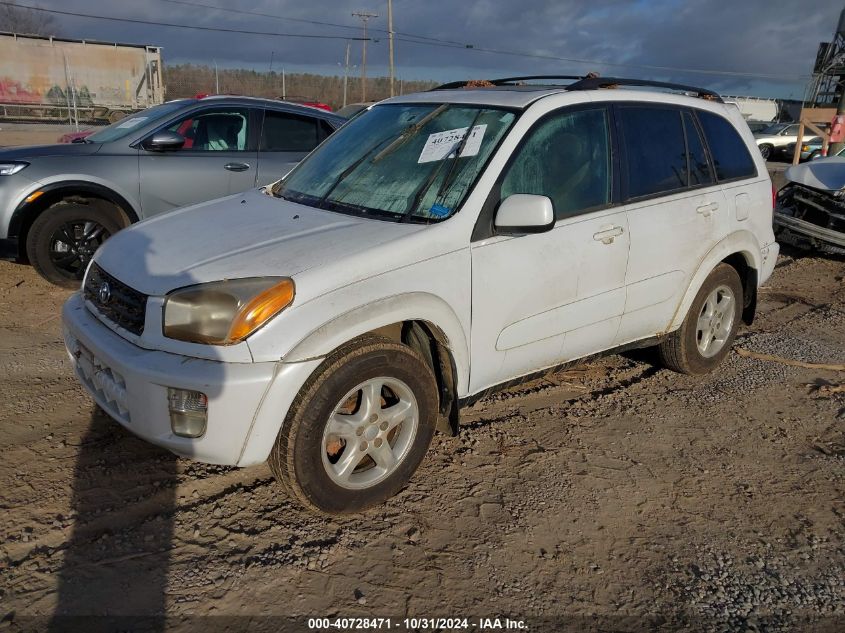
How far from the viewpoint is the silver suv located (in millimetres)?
5879

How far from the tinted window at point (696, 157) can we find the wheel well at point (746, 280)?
2.12ft

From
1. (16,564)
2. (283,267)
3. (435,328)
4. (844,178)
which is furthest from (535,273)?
(844,178)

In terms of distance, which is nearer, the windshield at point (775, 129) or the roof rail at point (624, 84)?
the roof rail at point (624, 84)

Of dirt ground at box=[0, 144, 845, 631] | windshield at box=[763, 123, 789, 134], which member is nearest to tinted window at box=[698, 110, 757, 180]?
dirt ground at box=[0, 144, 845, 631]

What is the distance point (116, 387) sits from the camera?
2783mm

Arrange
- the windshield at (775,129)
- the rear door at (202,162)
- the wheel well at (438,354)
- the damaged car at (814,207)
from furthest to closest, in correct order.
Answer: the windshield at (775,129) < the damaged car at (814,207) < the rear door at (202,162) < the wheel well at (438,354)

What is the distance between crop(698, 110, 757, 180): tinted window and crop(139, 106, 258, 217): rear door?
13.5 feet

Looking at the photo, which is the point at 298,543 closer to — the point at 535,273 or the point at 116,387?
the point at 116,387

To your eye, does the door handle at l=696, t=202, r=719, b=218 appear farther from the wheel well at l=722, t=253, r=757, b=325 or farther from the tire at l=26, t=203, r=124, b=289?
the tire at l=26, t=203, r=124, b=289

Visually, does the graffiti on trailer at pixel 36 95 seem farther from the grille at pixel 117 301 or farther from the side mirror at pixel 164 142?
the grille at pixel 117 301

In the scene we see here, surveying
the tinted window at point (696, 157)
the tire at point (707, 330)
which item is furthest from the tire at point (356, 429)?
the tinted window at point (696, 157)

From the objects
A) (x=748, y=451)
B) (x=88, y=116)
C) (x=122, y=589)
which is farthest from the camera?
(x=88, y=116)

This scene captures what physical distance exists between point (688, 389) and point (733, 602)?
2.12 m

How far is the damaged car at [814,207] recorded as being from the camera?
829 cm
